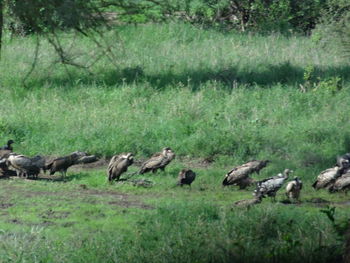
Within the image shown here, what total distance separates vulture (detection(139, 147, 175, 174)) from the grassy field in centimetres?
19

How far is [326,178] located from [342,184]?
0.94ft

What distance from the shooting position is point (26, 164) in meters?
14.2

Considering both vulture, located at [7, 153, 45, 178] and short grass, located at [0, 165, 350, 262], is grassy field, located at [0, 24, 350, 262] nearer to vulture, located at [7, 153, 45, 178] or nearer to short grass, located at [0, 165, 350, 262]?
short grass, located at [0, 165, 350, 262]

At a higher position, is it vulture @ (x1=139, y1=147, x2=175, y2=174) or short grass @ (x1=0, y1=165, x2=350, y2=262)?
short grass @ (x1=0, y1=165, x2=350, y2=262)

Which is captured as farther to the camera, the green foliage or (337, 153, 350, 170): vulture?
(337, 153, 350, 170): vulture

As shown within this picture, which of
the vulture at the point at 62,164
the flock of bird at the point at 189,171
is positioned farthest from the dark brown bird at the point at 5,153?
the vulture at the point at 62,164

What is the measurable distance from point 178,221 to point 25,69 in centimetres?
1198

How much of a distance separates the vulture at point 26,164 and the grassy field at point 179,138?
0.33 m

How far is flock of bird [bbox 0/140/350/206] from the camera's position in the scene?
12594 millimetres

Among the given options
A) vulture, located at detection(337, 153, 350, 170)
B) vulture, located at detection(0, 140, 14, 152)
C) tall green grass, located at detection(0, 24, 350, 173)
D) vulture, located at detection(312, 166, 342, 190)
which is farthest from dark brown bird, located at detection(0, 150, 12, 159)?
vulture, located at detection(337, 153, 350, 170)

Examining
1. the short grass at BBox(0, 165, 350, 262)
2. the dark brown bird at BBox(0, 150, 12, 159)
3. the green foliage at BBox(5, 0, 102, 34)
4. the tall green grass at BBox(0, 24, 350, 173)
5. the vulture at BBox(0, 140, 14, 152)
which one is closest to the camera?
the green foliage at BBox(5, 0, 102, 34)

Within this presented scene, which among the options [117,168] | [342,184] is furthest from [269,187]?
[117,168]

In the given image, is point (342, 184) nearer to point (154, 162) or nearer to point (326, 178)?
point (326, 178)

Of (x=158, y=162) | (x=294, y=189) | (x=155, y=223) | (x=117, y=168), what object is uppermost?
(x=155, y=223)
